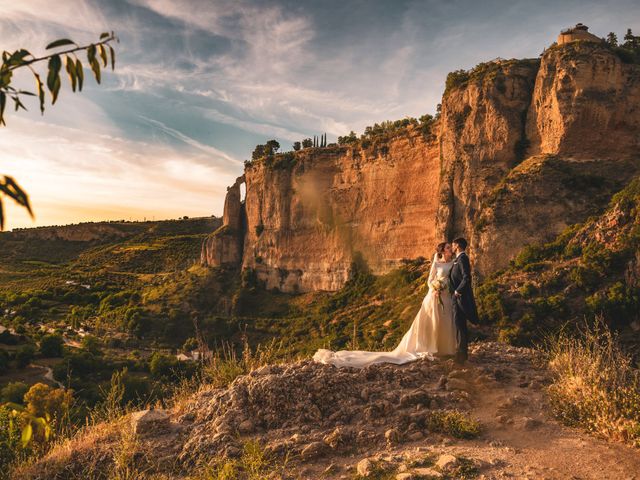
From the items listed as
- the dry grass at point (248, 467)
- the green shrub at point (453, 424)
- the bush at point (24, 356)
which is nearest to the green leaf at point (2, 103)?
the dry grass at point (248, 467)

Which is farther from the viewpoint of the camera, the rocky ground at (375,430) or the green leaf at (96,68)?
the rocky ground at (375,430)

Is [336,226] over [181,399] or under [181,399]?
over

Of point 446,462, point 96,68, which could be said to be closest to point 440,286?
point 446,462

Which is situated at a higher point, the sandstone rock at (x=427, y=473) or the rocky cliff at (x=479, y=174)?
the rocky cliff at (x=479, y=174)

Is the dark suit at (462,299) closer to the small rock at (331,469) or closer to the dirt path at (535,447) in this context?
the dirt path at (535,447)

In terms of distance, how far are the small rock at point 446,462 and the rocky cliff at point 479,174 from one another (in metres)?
23.5

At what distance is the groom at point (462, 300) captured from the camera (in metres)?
7.31

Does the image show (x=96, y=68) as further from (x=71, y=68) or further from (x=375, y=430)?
(x=375, y=430)

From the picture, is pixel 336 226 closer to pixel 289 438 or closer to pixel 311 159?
pixel 311 159

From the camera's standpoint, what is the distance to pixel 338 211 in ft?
152

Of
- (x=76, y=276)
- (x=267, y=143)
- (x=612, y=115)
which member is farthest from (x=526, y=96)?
(x=76, y=276)

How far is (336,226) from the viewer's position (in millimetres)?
46250

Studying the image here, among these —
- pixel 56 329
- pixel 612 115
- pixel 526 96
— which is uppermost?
pixel 526 96

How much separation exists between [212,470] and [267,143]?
5844 centimetres
